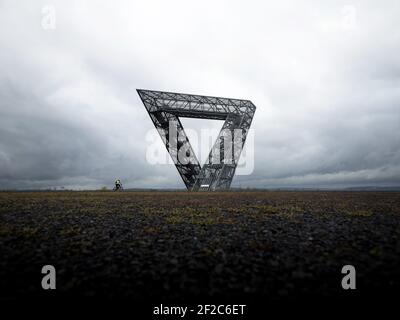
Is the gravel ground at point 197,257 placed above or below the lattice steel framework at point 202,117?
below

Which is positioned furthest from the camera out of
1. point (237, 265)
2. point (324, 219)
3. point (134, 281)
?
point (324, 219)

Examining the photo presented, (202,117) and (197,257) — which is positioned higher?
(202,117)

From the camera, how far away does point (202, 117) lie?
1833 inches

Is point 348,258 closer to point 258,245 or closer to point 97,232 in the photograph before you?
point 258,245

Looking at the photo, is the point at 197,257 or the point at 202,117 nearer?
the point at 197,257

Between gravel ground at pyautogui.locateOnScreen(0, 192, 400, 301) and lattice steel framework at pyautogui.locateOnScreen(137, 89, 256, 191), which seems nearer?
gravel ground at pyautogui.locateOnScreen(0, 192, 400, 301)

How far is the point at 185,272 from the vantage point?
538 centimetres

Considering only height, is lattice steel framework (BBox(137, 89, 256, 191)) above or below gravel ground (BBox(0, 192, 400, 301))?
above

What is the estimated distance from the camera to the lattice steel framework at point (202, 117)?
42750 mm

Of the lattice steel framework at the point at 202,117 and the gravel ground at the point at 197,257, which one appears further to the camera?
the lattice steel framework at the point at 202,117

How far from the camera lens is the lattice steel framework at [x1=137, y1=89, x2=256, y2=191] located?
42.8 meters

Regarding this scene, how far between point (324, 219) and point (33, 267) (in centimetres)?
1152

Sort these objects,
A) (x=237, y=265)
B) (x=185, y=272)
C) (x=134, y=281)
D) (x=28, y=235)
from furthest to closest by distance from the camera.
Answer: (x=28, y=235)
(x=237, y=265)
(x=185, y=272)
(x=134, y=281)
